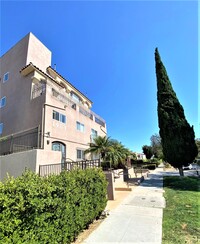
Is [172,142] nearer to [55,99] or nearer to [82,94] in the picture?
[55,99]

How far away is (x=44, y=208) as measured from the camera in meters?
3.92

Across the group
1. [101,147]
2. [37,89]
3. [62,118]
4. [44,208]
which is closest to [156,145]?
[101,147]

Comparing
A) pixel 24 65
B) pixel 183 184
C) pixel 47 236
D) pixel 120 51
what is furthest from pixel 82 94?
pixel 47 236

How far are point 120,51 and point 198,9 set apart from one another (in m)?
6.57

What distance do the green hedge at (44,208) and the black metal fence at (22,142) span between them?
9.49 m

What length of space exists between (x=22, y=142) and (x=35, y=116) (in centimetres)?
279

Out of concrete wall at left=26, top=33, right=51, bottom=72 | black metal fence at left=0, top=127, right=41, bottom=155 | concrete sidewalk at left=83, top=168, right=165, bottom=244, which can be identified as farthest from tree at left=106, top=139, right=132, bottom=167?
concrete wall at left=26, top=33, right=51, bottom=72

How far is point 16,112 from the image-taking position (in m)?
19.4

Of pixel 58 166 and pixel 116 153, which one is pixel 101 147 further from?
pixel 58 166

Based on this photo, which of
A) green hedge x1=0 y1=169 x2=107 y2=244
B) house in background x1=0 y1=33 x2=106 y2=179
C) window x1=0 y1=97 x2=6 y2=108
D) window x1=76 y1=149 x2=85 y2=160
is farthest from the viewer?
window x1=0 y1=97 x2=6 y2=108

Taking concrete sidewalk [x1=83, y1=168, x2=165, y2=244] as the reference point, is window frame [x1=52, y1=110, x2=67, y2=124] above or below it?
above

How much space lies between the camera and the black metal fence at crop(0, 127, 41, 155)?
1434 cm

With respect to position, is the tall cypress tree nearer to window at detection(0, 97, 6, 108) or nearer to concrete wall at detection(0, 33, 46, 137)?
concrete wall at detection(0, 33, 46, 137)

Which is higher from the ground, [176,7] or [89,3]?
[89,3]
